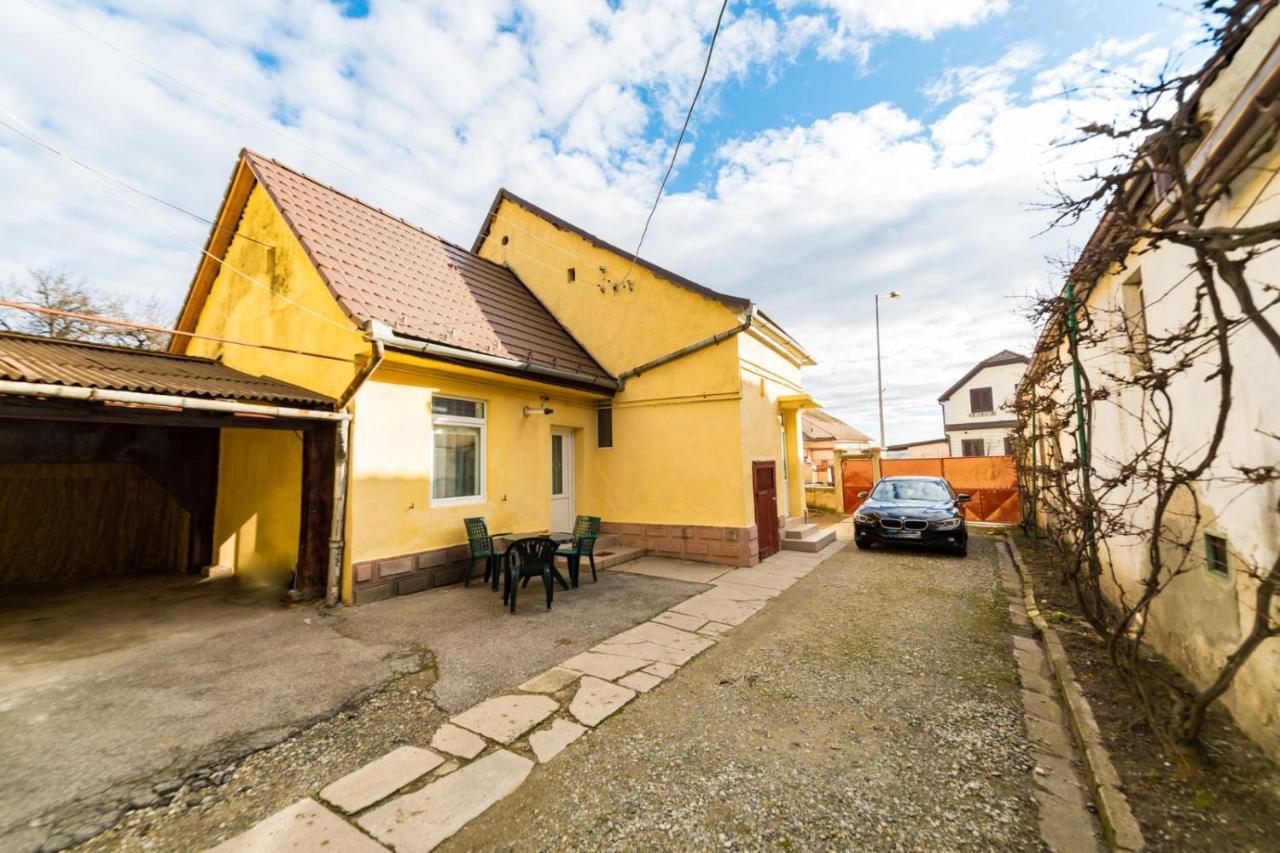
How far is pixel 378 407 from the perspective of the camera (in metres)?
6.21

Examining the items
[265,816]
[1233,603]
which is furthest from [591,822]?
[1233,603]

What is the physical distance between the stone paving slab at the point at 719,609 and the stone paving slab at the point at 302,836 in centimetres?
394

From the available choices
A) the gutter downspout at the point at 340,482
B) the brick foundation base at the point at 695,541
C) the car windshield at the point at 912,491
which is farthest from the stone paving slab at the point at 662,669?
the car windshield at the point at 912,491

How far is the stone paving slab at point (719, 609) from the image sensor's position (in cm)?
562

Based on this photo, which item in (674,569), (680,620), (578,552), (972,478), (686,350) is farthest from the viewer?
(972,478)

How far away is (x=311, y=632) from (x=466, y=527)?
225cm

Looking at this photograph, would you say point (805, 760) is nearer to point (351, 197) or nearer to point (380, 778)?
point (380, 778)

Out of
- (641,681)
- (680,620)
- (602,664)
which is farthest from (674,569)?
(641,681)

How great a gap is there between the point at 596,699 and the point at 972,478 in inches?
602

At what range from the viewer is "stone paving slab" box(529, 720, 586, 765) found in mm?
2984

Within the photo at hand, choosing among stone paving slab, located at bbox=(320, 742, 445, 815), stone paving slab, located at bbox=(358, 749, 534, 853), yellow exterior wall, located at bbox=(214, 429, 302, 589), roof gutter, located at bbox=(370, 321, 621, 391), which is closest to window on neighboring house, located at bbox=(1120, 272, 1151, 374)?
stone paving slab, located at bbox=(358, 749, 534, 853)

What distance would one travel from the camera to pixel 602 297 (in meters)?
10.2

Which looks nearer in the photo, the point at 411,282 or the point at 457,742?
the point at 457,742

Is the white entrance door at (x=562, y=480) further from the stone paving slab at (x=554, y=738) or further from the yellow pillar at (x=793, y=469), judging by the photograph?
the stone paving slab at (x=554, y=738)
